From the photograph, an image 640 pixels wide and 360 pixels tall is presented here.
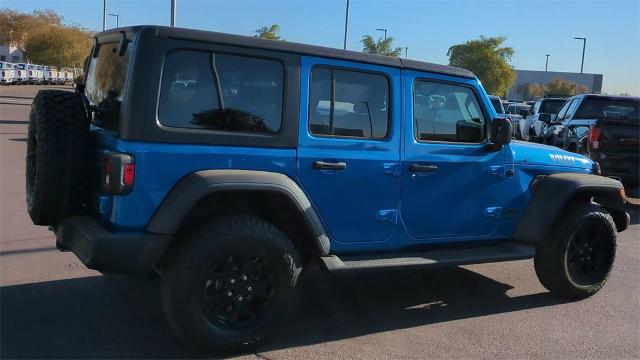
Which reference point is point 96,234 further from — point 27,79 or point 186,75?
point 27,79

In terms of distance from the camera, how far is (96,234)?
3494mm

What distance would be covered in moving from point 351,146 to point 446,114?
1024 millimetres

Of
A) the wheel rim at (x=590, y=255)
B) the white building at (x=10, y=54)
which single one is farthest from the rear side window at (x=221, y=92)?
A: the white building at (x=10, y=54)

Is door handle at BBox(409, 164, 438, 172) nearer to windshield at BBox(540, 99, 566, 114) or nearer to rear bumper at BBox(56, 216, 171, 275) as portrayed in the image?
rear bumper at BBox(56, 216, 171, 275)

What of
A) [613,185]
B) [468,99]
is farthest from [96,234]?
[613,185]

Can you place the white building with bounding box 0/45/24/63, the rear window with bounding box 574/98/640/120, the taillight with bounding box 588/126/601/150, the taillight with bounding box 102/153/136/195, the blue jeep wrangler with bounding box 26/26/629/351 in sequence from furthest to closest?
the white building with bounding box 0/45/24/63 → the rear window with bounding box 574/98/640/120 → the taillight with bounding box 588/126/601/150 → the blue jeep wrangler with bounding box 26/26/629/351 → the taillight with bounding box 102/153/136/195

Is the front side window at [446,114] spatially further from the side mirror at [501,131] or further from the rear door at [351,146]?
the rear door at [351,146]

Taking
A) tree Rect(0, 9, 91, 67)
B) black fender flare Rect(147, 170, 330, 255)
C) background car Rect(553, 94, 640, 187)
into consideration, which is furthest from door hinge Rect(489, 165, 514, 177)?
tree Rect(0, 9, 91, 67)

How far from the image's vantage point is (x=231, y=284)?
149 inches

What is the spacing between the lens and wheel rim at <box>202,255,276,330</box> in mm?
3738

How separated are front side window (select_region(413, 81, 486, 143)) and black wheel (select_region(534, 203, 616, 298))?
1117 millimetres

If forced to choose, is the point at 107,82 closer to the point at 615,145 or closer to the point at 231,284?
the point at 231,284

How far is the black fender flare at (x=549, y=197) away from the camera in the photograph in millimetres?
4934

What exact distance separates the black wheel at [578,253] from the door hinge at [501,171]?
68 centimetres
